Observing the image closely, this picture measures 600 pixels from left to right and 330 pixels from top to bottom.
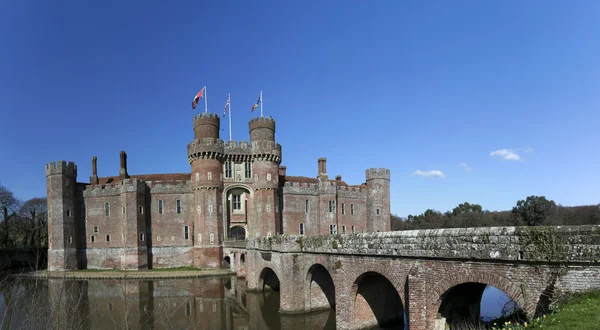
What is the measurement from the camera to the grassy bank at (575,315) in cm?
746

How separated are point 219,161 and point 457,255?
3554 cm

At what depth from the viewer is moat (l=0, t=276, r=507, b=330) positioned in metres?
20.1

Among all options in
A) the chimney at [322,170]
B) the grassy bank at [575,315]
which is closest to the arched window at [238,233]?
the chimney at [322,170]

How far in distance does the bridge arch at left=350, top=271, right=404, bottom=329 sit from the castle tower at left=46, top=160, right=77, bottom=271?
128 feet

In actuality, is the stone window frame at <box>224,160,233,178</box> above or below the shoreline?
above

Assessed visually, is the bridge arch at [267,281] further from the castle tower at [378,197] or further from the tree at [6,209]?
the tree at [6,209]

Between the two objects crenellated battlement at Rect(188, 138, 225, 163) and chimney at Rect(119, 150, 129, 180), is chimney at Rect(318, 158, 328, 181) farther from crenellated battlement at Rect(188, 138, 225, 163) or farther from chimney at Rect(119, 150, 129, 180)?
chimney at Rect(119, 150, 129, 180)

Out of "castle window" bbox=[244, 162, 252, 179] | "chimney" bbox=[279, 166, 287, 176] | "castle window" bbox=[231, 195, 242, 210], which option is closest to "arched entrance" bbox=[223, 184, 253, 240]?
"castle window" bbox=[231, 195, 242, 210]

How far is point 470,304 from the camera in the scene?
49.4 ft

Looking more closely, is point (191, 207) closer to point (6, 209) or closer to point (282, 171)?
point (282, 171)

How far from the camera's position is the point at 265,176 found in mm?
44469

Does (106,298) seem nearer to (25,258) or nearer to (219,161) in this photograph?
(219,161)

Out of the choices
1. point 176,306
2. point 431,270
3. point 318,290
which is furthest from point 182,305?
point 431,270

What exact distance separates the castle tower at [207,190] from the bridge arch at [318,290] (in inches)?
875
